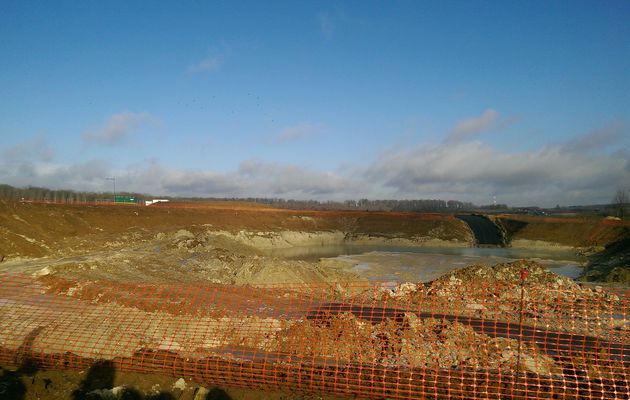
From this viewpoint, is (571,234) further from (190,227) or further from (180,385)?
(180,385)

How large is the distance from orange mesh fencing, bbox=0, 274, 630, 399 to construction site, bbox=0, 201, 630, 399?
0.16 ft

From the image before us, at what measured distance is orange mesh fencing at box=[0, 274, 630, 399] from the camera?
7371mm

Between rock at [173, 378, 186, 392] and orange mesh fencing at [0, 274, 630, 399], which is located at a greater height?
rock at [173, 378, 186, 392]

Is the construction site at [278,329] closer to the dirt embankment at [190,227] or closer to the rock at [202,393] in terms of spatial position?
the rock at [202,393]

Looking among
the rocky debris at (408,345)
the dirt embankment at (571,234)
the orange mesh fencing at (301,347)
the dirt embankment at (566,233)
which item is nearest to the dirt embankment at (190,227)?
the dirt embankment at (566,233)

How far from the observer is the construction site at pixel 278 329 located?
7254 mm

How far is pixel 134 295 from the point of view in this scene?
44.9ft

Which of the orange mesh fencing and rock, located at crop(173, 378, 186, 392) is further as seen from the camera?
the orange mesh fencing

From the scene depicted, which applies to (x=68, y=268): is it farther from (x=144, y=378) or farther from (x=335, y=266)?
(x=335, y=266)

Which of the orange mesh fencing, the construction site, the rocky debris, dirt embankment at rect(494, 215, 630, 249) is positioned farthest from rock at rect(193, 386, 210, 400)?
dirt embankment at rect(494, 215, 630, 249)

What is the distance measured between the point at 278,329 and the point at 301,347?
5.96 ft

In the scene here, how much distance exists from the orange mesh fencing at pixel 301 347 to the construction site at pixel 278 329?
0.05 metres

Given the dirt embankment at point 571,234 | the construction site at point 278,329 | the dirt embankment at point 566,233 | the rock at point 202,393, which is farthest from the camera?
the dirt embankment at point 566,233

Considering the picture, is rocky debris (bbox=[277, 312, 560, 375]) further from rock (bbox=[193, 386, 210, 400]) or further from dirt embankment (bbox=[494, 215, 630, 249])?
dirt embankment (bbox=[494, 215, 630, 249])
